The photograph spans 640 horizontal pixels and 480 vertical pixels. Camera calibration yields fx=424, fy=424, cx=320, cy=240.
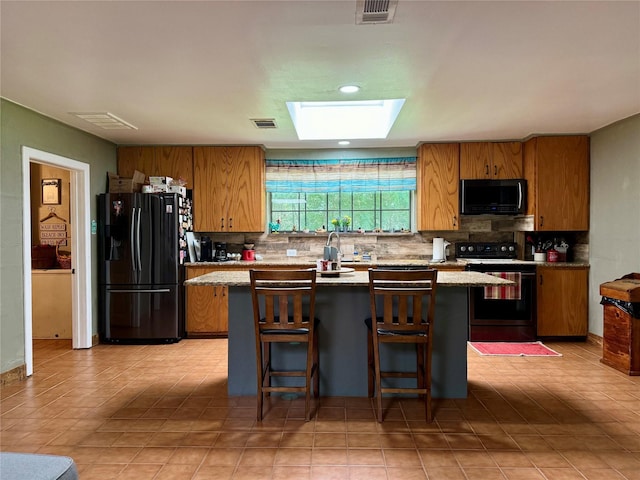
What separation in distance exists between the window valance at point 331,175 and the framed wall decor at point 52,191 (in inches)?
103

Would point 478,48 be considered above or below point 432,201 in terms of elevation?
above

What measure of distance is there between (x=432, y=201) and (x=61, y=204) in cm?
469

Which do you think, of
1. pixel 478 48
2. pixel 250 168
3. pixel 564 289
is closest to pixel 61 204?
pixel 250 168

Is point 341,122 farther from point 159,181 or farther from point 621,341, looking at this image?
point 621,341

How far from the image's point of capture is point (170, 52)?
103 inches

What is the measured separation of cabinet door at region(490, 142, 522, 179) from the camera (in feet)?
17.0

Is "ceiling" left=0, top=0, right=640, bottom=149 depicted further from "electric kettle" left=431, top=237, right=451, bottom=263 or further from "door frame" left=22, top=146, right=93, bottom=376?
"electric kettle" left=431, top=237, right=451, bottom=263

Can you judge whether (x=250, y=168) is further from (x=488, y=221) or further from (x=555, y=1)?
(x=555, y=1)

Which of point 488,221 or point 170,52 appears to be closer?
point 170,52

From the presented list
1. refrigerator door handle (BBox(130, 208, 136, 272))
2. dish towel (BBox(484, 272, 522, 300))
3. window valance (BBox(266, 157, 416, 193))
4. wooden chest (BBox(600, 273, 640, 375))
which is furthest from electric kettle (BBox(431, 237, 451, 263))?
refrigerator door handle (BBox(130, 208, 136, 272))

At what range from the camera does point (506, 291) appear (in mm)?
4836

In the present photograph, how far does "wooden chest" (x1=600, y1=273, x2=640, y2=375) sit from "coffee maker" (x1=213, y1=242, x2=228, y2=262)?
4197 mm

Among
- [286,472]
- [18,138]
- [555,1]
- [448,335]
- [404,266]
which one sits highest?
[555,1]

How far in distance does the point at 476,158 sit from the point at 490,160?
6.6 inches
